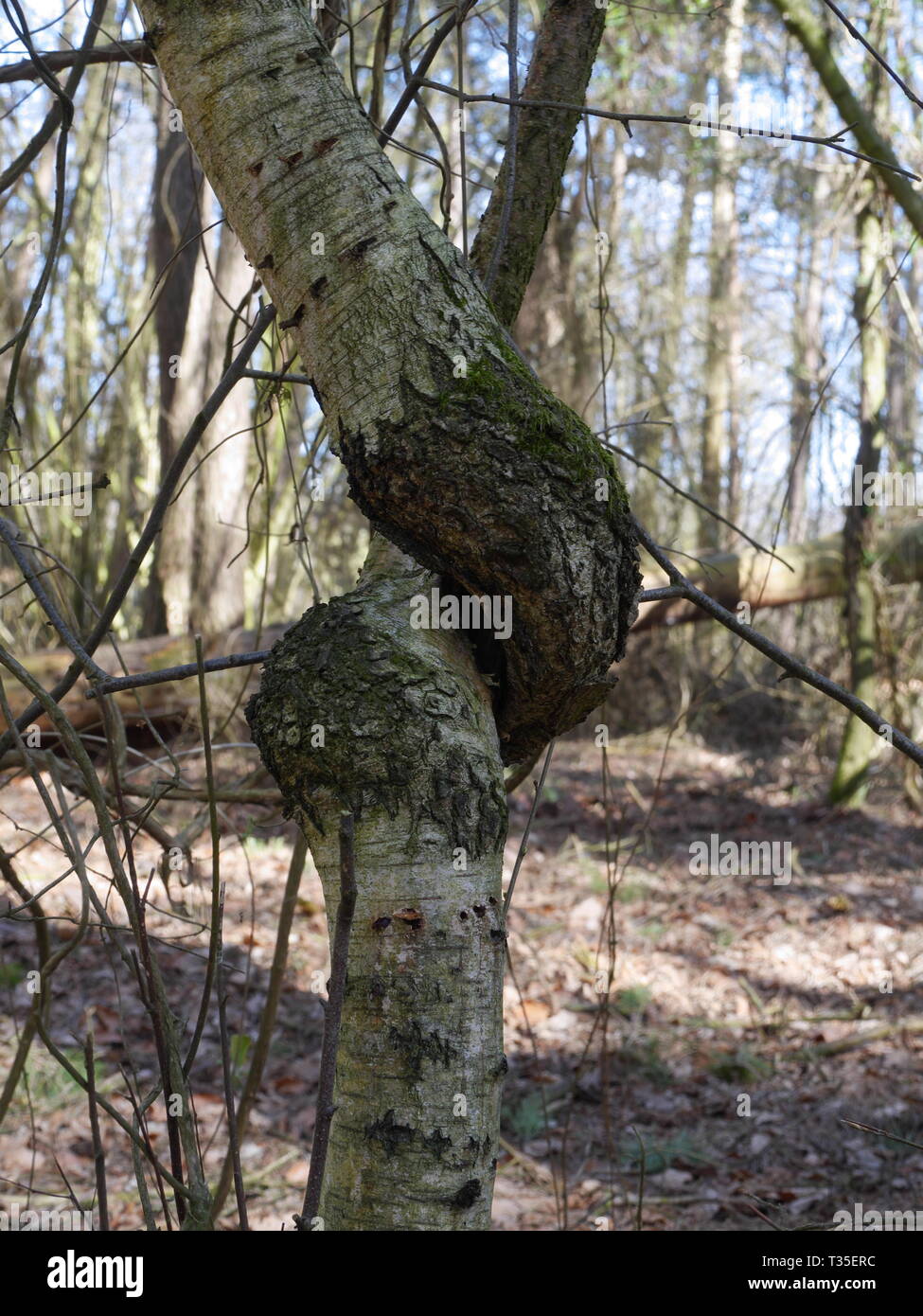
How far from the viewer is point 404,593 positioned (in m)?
1.17

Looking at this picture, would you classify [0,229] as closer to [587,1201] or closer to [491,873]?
[587,1201]

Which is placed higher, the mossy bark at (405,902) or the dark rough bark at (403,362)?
the dark rough bark at (403,362)

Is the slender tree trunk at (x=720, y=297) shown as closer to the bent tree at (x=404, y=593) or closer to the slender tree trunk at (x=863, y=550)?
the slender tree trunk at (x=863, y=550)

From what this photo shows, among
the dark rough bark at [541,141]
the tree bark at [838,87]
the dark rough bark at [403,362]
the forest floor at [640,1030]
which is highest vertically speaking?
the tree bark at [838,87]

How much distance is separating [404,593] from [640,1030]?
10.9ft

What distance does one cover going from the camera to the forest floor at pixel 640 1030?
115 inches

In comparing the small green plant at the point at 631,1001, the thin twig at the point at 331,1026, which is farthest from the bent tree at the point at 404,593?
the small green plant at the point at 631,1001

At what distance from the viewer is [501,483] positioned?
40.3 inches

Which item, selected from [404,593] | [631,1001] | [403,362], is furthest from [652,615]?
[403,362]

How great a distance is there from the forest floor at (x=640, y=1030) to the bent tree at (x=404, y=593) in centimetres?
Result: 81

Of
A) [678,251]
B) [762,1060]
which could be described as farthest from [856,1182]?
[678,251]

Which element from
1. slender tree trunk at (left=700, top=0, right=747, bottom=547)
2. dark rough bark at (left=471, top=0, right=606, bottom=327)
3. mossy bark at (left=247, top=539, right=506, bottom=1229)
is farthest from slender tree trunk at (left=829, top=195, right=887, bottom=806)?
mossy bark at (left=247, top=539, right=506, bottom=1229)

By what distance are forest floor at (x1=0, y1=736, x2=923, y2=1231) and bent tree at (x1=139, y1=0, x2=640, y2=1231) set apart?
0.81 meters

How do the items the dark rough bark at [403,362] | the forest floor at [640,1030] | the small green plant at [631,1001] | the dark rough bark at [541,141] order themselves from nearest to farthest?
the dark rough bark at [403,362]
the dark rough bark at [541,141]
the forest floor at [640,1030]
the small green plant at [631,1001]
